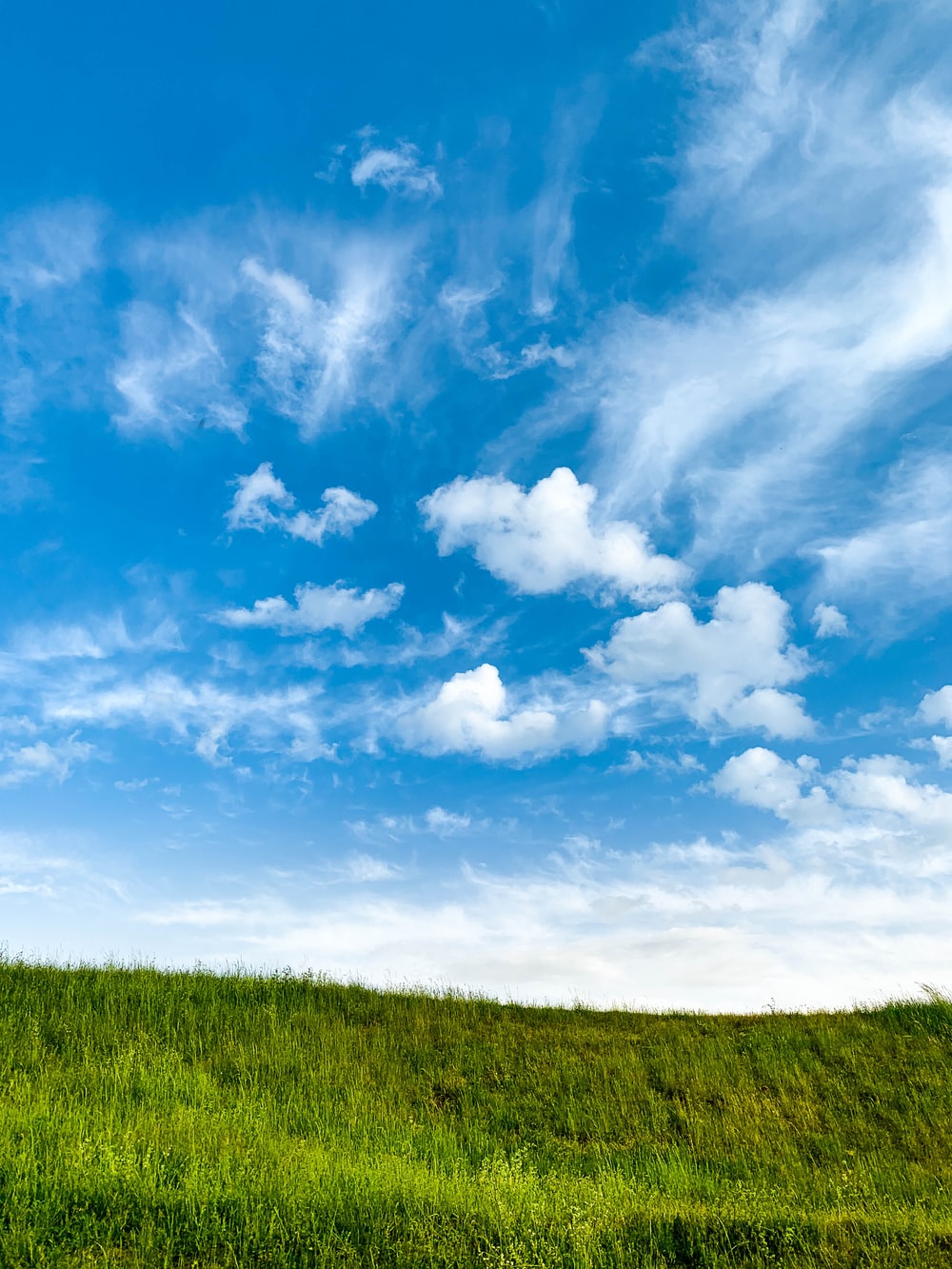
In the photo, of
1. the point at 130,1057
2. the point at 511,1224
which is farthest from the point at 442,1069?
the point at 511,1224

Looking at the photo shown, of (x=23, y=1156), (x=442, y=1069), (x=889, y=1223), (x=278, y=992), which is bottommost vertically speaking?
(x=889, y=1223)

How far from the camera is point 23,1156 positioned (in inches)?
411

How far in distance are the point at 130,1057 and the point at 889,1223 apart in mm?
14557

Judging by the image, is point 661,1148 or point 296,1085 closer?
point 661,1148

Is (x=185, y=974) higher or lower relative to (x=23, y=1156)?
higher

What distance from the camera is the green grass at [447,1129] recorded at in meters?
9.39

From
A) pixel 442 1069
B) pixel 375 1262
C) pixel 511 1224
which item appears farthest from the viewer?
pixel 442 1069

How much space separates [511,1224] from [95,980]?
16.9 metres

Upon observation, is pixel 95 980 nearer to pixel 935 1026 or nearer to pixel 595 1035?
pixel 595 1035

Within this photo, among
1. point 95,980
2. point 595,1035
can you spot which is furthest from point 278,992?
point 595,1035

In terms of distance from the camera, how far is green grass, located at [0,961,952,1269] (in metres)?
9.39

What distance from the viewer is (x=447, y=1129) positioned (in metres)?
17.0

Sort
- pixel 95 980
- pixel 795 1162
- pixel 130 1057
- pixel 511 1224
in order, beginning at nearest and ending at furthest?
pixel 511 1224, pixel 795 1162, pixel 130 1057, pixel 95 980

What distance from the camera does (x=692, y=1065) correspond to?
20.8m
